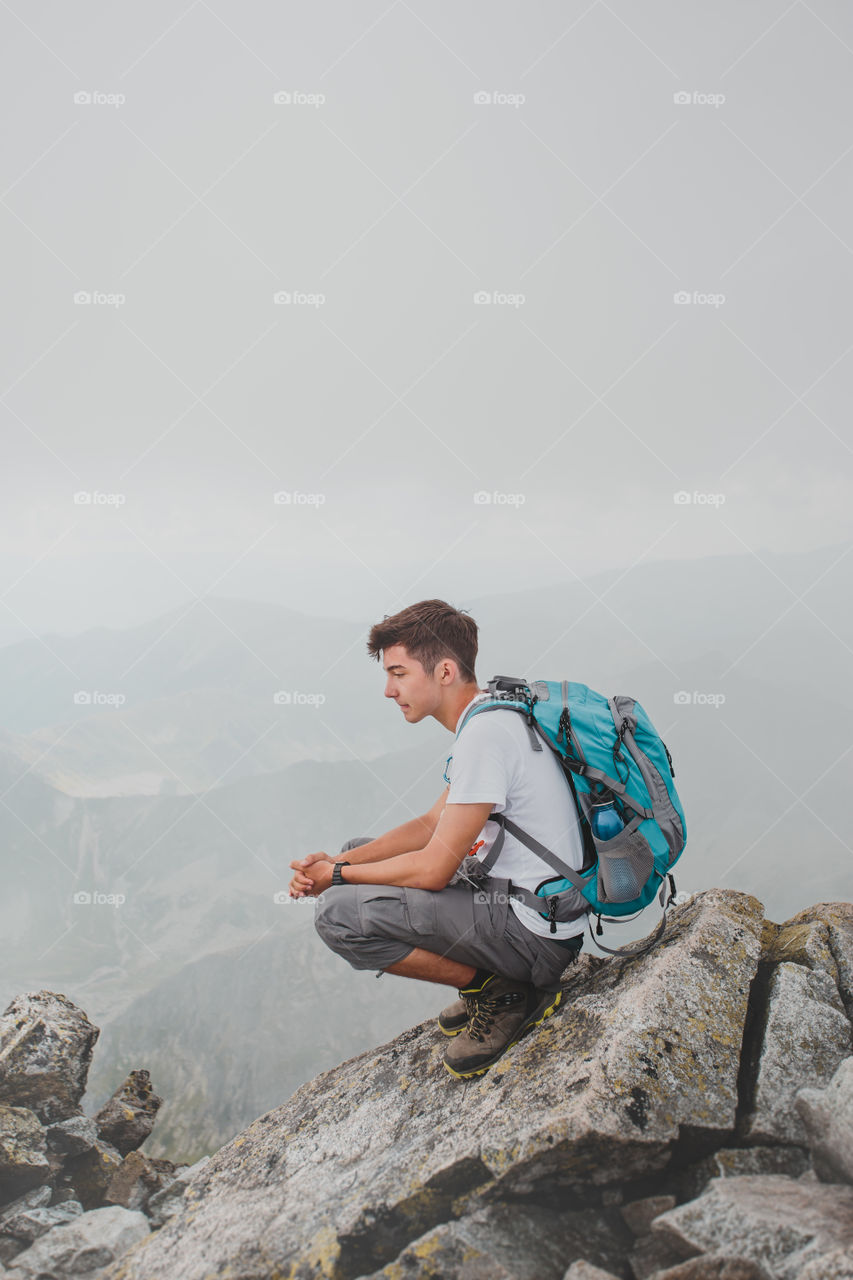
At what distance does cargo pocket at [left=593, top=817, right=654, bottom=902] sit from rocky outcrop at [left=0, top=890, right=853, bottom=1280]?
535 millimetres

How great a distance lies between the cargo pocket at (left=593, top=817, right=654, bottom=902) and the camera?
161 inches

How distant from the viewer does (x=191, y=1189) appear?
4.61 m

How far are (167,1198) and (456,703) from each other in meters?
3.93

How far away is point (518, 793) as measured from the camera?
402 centimetres

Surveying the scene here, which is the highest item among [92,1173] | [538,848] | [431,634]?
[431,634]

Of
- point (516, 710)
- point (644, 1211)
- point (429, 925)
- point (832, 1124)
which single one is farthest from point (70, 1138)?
point (832, 1124)

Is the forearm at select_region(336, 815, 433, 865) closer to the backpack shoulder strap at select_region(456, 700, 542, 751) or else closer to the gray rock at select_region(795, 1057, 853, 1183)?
the backpack shoulder strap at select_region(456, 700, 542, 751)

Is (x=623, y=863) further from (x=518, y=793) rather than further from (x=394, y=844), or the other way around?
(x=394, y=844)

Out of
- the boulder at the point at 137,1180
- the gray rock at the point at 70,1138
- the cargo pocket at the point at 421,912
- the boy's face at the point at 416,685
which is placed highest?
the boy's face at the point at 416,685

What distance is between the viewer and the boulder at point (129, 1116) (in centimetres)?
630

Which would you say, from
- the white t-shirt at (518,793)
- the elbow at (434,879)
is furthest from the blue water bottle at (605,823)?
the elbow at (434,879)

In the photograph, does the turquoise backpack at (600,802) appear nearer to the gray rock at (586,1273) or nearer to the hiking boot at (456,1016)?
the hiking boot at (456,1016)

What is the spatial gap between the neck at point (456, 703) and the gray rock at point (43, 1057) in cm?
455

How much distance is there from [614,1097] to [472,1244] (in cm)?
88
